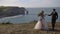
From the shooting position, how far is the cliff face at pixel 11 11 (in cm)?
748

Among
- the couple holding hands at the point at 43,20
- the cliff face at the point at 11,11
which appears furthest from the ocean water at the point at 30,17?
the couple holding hands at the point at 43,20

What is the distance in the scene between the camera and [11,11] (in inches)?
301

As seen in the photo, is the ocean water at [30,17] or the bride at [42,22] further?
the ocean water at [30,17]

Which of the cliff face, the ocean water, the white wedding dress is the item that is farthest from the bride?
the cliff face

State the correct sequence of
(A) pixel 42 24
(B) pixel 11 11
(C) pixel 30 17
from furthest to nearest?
Answer: (B) pixel 11 11 → (C) pixel 30 17 → (A) pixel 42 24

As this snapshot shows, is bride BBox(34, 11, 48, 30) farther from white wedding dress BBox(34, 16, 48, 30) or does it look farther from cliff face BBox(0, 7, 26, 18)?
cliff face BBox(0, 7, 26, 18)

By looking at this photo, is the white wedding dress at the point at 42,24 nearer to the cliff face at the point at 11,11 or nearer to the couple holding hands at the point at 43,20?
the couple holding hands at the point at 43,20

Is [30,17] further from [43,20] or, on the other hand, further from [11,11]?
[11,11]

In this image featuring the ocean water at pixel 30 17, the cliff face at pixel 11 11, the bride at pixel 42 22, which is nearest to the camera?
the bride at pixel 42 22

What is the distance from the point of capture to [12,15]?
297 inches

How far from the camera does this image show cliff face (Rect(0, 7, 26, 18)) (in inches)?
295

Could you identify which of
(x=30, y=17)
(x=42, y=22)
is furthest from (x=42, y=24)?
(x=30, y=17)

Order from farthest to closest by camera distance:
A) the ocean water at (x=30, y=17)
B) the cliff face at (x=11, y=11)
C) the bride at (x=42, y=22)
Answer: the cliff face at (x=11, y=11), the ocean water at (x=30, y=17), the bride at (x=42, y=22)

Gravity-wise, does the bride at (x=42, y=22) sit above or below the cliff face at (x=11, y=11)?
below
